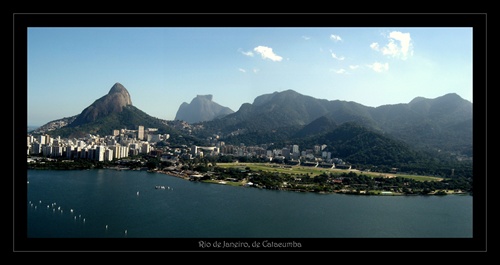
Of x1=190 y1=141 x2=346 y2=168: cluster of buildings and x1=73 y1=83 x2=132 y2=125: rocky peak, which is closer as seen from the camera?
x1=190 y1=141 x2=346 y2=168: cluster of buildings

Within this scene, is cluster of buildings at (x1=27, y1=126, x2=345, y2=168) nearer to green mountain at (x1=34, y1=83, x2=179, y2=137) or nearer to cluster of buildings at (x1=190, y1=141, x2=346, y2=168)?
cluster of buildings at (x1=190, y1=141, x2=346, y2=168)

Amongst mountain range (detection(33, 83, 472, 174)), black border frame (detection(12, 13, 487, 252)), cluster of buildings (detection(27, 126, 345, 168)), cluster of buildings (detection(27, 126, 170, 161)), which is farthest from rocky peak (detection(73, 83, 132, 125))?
black border frame (detection(12, 13, 487, 252))

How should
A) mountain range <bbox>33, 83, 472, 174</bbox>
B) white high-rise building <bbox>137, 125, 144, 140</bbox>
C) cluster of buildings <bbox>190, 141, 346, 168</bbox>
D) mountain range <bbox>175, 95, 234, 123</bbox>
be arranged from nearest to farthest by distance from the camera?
cluster of buildings <bbox>190, 141, 346, 168</bbox> → mountain range <bbox>33, 83, 472, 174</bbox> → white high-rise building <bbox>137, 125, 144, 140</bbox> → mountain range <bbox>175, 95, 234, 123</bbox>

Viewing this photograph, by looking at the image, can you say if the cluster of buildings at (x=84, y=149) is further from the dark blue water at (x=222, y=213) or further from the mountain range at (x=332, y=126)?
the mountain range at (x=332, y=126)

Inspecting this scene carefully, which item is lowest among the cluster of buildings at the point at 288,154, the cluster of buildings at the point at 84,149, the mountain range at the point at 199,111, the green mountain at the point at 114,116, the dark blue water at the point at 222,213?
the dark blue water at the point at 222,213

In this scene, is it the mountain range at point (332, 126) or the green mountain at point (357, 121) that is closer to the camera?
the mountain range at point (332, 126)

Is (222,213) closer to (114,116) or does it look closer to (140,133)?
(140,133)

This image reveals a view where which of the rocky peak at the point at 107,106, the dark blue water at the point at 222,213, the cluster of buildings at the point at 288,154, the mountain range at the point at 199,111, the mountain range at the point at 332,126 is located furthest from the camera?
the mountain range at the point at 199,111
